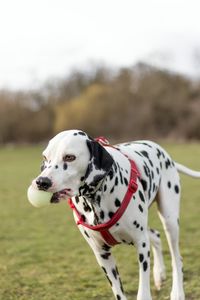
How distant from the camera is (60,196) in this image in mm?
3914

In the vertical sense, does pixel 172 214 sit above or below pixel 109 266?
above

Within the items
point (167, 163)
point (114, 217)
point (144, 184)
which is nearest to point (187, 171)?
point (167, 163)

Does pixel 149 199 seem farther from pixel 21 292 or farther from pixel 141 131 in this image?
pixel 141 131

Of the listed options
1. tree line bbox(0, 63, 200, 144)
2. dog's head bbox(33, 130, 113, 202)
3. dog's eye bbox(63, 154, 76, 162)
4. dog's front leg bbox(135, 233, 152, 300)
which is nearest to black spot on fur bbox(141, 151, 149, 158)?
dog's front leg bbox(135, 233, 152, 300)

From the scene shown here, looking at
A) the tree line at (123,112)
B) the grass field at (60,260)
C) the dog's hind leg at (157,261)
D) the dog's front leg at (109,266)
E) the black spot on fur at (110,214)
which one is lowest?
the tree line at (123,112)

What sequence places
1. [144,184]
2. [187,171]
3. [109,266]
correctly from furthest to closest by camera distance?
1. [187,171]
2. [144,184]
3. [109,266]

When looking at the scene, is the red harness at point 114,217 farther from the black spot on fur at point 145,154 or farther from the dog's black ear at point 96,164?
the black spot on fur at point 145,154

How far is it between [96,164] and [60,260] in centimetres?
416

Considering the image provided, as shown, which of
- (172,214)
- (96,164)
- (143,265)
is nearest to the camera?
(96,164)

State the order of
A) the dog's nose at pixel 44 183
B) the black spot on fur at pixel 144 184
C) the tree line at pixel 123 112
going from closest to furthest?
the dog's nose at pixel 44 183 < the black spot on fur at pixel 144 184 < the tree line at pixel 123 112

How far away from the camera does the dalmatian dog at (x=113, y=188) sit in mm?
3932

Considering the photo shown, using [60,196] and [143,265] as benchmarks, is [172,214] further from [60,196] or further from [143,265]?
[60,196]

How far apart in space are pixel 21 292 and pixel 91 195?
8.28ft

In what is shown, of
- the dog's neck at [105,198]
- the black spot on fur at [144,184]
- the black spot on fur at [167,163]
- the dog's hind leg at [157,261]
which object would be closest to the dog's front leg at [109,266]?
the dog's neck at [105,198]
